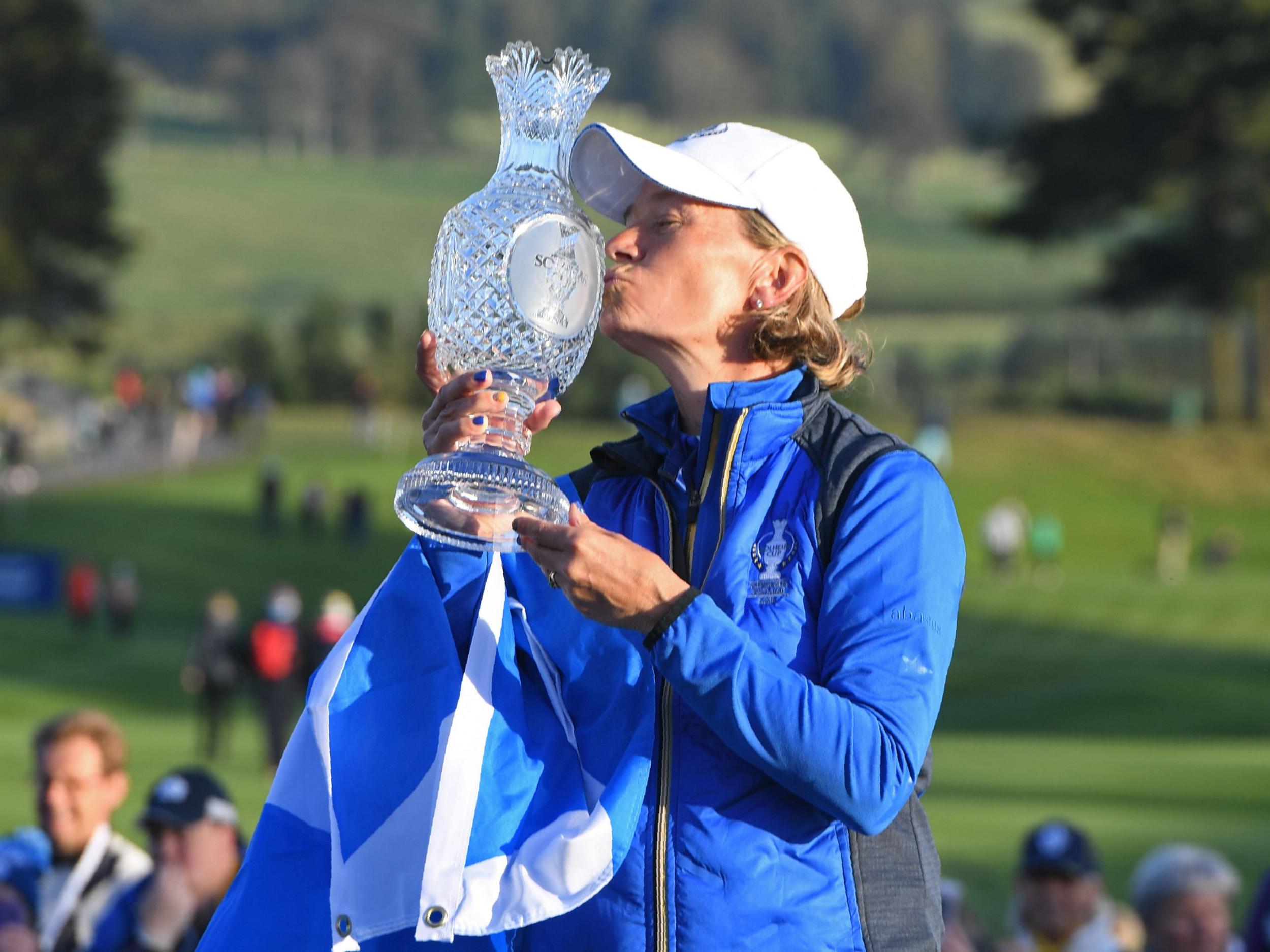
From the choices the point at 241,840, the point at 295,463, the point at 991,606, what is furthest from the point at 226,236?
the point at 241,840

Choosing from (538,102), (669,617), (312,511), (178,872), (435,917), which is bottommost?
(178,872)

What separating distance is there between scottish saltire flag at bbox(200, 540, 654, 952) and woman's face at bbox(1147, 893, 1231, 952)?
11.0ft

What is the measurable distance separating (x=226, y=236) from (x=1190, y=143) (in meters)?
58.7

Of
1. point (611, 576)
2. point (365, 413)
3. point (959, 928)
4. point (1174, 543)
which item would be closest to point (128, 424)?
point (365, 413)

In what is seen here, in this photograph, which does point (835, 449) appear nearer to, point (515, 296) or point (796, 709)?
point (796, 709)

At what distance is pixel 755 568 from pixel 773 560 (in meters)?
0.02

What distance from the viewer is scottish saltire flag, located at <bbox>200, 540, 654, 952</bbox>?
265cm

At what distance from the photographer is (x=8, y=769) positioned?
17.5 m

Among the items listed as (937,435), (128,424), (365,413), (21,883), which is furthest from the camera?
(365,413)

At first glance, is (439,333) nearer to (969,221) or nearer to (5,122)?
(969,221)

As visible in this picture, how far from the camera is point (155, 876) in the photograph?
5129 millimetres

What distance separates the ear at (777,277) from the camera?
283cm

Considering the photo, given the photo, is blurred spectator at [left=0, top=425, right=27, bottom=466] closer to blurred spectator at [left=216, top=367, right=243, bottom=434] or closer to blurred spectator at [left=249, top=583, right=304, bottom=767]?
blurred spectator at [left=216, top=367, right=243, bottom=434]

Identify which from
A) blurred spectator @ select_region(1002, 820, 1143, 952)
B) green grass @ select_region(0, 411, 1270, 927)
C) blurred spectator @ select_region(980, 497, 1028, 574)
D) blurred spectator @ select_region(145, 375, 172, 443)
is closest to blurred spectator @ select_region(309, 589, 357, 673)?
green grass @ select_region(0, 411, 1270, 927)
